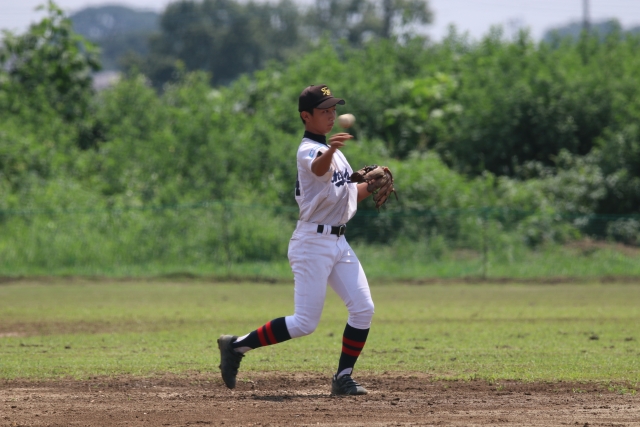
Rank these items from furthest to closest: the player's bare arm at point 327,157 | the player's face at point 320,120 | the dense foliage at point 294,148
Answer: the dense foliage at point 294,148 < the player's face at point 320,120 < the player's bare arm at point 327,157

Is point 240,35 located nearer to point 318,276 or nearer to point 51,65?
point 51,65

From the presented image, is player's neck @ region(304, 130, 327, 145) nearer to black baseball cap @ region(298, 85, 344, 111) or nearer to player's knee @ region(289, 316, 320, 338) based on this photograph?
black baseball cap @ region(298, 85, 344, 111)

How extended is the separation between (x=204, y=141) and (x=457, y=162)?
8449mm

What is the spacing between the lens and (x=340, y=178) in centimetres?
643

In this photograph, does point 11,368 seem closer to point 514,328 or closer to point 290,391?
point 290,391

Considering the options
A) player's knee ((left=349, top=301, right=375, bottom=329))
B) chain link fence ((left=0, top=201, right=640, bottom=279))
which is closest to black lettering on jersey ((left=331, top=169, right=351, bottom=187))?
player's knee ((left=349, top=301, right=375, bottom=329))

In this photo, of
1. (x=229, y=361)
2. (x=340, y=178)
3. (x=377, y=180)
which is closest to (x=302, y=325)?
(x=229, y=361)

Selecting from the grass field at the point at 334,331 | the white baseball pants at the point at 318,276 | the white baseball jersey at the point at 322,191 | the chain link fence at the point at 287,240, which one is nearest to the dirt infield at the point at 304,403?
the grass field at the point at 334,331

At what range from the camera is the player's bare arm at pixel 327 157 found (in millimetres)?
5969

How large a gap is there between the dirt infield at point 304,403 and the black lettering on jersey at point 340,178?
5.52 ft

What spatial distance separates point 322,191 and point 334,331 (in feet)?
17.0

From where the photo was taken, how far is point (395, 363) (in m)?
8.31

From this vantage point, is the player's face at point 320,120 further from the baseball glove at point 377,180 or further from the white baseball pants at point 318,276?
the white baseball pants at point 318,276

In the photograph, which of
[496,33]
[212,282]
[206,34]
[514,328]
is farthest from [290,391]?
[206,34]
